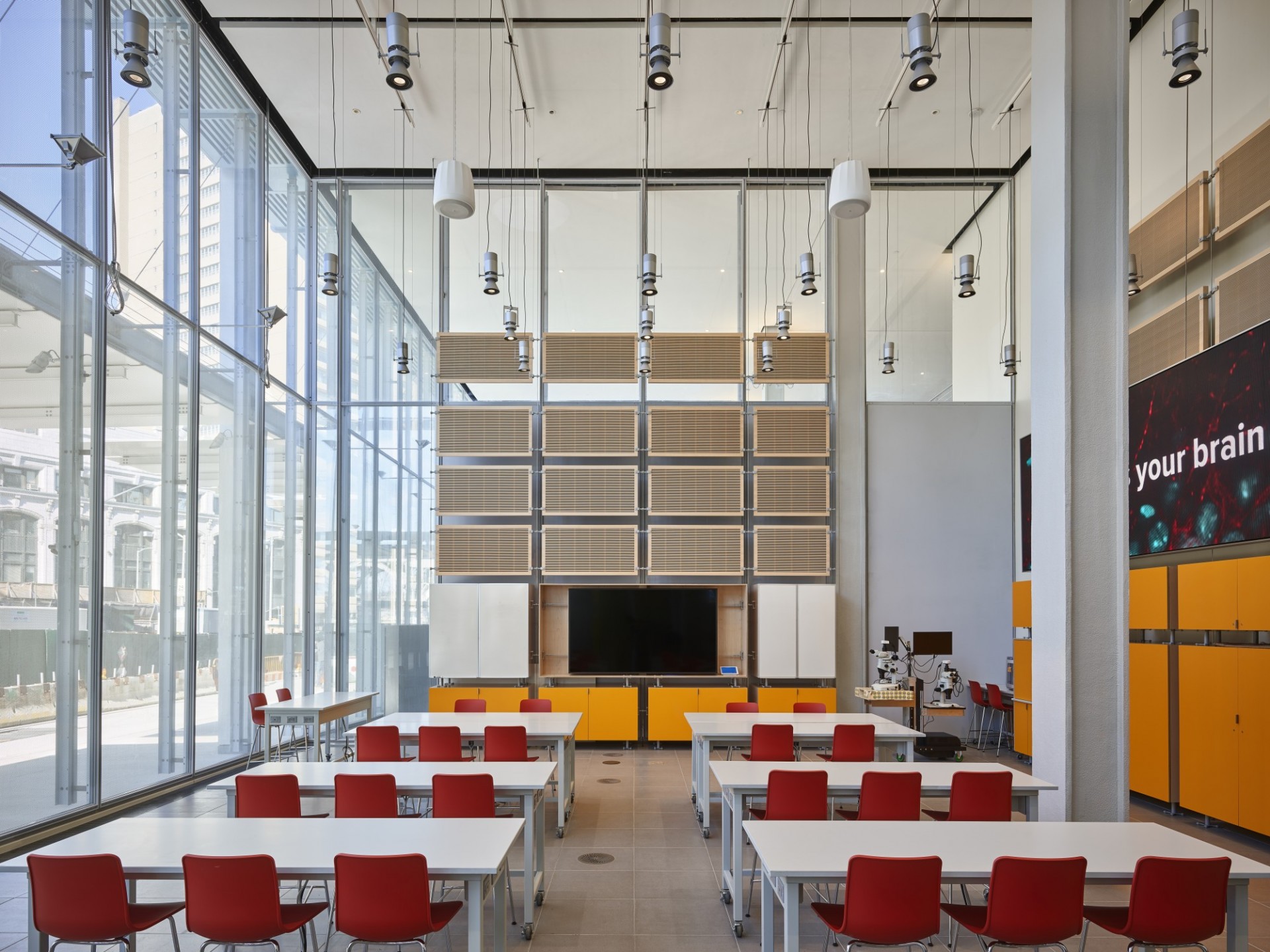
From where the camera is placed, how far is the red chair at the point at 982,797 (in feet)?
16.8

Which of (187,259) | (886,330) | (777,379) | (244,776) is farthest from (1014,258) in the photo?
(244,776)

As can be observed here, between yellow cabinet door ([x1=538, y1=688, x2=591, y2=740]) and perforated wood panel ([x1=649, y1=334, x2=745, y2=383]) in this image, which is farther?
perforated wood panel ([x1=649, y1=334, x2=745, y2=383])

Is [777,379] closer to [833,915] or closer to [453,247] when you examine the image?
[453,247]

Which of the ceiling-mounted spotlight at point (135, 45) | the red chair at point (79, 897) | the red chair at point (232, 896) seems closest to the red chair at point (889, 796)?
the red chair at point (232, 896)

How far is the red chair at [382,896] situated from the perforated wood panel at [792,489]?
8889 mm

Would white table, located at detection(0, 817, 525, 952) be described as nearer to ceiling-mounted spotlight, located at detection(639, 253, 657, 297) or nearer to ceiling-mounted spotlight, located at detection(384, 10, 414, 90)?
ceiling-mounted spotlight, located at detection(384, 10, 414, 90)

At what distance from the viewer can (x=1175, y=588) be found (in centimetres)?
803

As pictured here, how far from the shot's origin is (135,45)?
5.74 meters

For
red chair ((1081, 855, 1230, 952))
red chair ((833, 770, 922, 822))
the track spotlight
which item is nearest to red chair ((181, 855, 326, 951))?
red chair ((833, 770, 922, 822))

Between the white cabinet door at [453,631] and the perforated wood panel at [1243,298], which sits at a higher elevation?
the perforated wood panel at [1243,298]

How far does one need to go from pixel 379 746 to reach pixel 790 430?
7148mm

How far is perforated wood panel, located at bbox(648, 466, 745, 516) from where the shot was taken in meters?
Result: 12.0

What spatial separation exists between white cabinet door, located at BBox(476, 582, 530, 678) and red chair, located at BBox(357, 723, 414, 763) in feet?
15.9

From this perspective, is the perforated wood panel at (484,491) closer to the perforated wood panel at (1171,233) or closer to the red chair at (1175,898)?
the perforated wood panel at (1171,233)
